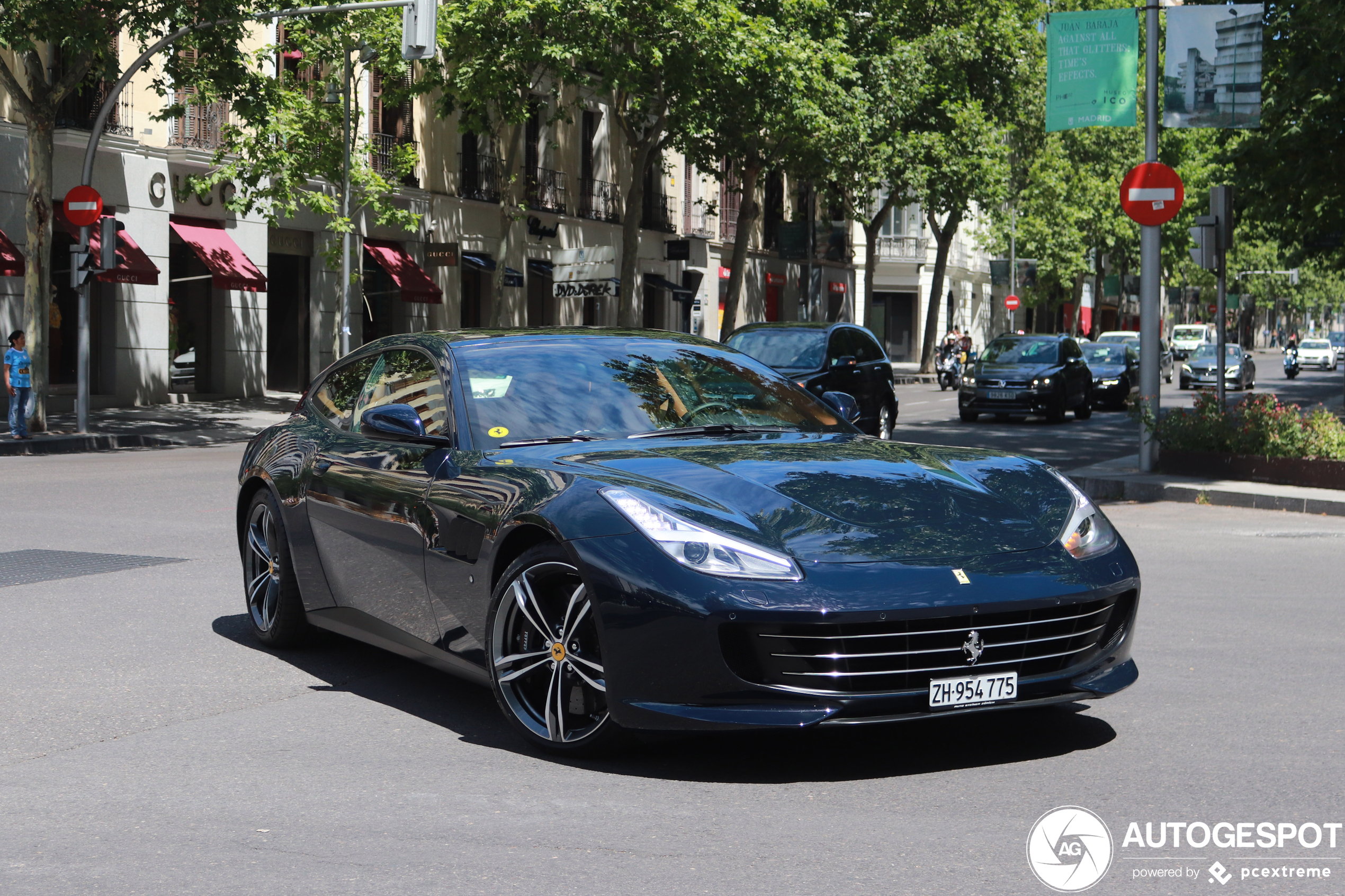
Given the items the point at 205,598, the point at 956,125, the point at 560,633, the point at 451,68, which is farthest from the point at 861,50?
the point at 560,633

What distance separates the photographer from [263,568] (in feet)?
24.4

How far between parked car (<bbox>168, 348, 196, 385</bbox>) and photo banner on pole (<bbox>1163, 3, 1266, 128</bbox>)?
21.0 meters

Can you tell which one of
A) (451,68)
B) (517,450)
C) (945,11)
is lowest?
(517,450)

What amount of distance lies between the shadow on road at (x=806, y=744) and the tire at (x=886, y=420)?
1604cm

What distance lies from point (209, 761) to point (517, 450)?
4.84 feet

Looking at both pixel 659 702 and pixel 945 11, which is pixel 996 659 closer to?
pixel 659 702

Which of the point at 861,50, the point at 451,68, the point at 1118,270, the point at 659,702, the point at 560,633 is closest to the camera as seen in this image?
the point at 659,702

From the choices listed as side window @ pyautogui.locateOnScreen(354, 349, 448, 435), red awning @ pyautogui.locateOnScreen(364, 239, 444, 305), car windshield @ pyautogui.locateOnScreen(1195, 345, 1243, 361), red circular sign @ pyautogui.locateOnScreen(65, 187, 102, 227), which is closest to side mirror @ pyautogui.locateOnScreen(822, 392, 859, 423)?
side window @ pyautogui.locateOnScreen(354, 349, 448, 435)

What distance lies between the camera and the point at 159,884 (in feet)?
13.1

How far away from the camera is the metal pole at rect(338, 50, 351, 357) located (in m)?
29.5

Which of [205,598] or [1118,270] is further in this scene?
[1118,270]

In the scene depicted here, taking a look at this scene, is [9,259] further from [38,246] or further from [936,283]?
[936,283]

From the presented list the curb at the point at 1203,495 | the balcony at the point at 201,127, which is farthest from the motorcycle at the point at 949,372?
the curb at the point at 1203,495

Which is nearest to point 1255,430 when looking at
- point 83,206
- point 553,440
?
point 553,440
